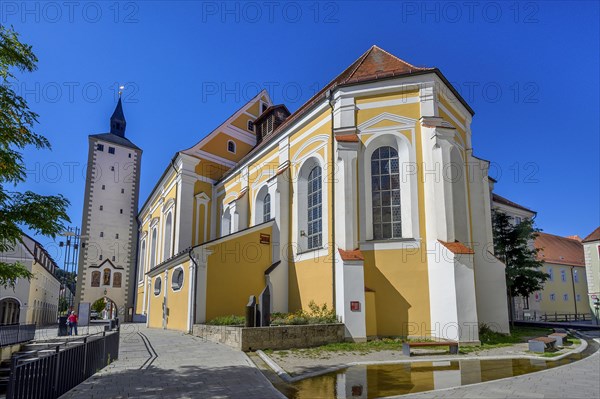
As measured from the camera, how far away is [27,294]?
32.3 metres

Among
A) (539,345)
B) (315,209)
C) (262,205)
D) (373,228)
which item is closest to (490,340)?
(539,345)

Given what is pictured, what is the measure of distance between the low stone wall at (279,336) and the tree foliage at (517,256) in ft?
44.4

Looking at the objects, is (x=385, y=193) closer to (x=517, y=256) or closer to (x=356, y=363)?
(x=356, y=363)

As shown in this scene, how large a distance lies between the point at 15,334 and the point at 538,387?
17.7 m

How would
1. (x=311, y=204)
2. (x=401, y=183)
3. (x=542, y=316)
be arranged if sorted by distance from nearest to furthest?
(x=401, y=183) → (x=311, y=204) → (x=542, y=316)

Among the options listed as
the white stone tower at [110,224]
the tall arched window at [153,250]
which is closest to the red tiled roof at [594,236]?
the tall arched window at [153,250]

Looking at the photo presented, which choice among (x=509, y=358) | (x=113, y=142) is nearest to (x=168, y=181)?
(x=113, y=142)

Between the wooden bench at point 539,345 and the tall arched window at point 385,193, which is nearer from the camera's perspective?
the wooden bench at point 539,345

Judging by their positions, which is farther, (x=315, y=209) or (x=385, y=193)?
(x=315, y=209)

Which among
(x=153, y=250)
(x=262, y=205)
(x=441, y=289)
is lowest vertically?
(x=441, y=289)

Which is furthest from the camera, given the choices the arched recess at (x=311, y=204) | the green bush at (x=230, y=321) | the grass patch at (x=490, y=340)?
the arched recess at (x=311, y=204)

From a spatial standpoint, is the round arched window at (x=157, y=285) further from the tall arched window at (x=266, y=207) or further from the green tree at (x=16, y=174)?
the green tree at (x=16, y=174)

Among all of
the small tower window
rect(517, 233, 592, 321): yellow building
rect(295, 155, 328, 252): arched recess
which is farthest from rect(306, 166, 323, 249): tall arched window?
rect(517, 233, 592, 321): yellow building

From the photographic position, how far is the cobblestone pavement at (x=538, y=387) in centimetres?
689
